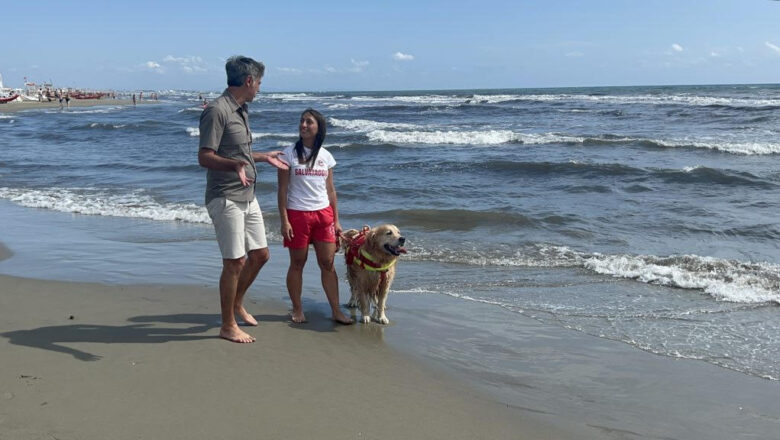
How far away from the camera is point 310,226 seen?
5.08 m

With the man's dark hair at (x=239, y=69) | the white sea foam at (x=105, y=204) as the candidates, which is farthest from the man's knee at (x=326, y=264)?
the white sea foam at (x=105, y=204)

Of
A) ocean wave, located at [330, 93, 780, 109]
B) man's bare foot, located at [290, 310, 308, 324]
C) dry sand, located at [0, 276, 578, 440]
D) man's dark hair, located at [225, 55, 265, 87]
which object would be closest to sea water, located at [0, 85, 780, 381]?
dry sand, located at [0, 276, 578, 440]

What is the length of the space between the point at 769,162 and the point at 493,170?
279 inches

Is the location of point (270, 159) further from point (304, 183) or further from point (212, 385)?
point (212, 385)

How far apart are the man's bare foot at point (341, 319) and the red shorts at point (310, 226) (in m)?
0.66

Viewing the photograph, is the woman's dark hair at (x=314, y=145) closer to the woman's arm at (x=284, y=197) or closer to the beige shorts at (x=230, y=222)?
the woman's arm at (x=284, y=197)

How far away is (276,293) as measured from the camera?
611 centimetres

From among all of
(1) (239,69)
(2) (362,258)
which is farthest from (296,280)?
(1) (239,69)

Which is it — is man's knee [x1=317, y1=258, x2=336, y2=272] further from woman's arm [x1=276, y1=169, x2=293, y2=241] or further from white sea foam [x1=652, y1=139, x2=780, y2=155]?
white sea foam [x1=652, y1=139, x2=780, y2=155]

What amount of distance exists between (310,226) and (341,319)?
87 centimetres

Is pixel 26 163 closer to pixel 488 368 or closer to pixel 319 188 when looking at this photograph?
pixel 319 188

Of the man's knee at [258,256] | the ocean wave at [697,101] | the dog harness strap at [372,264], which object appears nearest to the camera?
the man's knee at [258,256]

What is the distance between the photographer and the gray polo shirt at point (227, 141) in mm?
4129

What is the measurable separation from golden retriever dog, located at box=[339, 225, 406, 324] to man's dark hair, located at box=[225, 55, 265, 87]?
1719 mm
